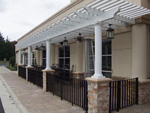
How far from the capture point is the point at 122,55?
6836 mm

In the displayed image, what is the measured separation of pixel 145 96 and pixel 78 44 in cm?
551

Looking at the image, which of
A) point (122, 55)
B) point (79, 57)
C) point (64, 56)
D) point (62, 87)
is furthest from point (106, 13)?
point (64, 56)

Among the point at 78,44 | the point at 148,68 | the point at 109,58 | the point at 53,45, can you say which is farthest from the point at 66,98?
the point at 53,45

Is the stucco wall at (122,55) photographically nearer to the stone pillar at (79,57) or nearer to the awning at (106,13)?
the awning at (106,13)

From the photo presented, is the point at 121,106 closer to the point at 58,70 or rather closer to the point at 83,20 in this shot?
the point at 83,20

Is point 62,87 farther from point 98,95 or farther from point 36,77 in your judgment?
point 36,77

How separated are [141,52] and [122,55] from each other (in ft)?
3.63

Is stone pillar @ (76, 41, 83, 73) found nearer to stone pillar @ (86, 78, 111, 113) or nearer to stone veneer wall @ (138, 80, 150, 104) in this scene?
stone veneer wall @ (138, 80, 150, 104)

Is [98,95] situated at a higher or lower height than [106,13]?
lower

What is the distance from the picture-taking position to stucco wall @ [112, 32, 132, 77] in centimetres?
650

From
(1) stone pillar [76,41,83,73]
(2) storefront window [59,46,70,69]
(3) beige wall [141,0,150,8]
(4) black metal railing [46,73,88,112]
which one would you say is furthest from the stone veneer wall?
(2) storefront window [59,46,70,69]

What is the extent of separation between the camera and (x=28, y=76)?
1205 cm

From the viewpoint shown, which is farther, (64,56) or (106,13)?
(64,56)

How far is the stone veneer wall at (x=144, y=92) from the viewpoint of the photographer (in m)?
5.75
